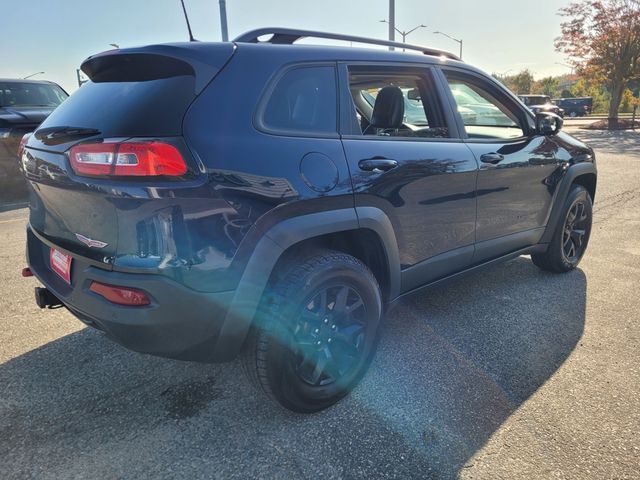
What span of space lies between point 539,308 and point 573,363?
2.57 feet

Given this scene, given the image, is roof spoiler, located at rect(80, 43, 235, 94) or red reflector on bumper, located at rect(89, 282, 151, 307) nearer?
red reflector on bumper, located at rect(89, 282, 151, 307)

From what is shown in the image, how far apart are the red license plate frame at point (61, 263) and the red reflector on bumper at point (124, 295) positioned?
30 cm

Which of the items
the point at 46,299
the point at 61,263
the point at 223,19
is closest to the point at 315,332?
the point at 61,263

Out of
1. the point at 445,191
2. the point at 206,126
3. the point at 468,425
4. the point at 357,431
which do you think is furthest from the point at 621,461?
the point at 206,126

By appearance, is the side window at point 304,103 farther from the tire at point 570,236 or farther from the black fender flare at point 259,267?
the tire at point 570,236

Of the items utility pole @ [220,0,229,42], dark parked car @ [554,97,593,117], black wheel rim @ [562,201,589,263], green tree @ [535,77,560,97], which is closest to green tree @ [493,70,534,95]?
green tree @ [535,77,560,97]

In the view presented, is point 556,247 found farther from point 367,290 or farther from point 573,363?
point 367,290

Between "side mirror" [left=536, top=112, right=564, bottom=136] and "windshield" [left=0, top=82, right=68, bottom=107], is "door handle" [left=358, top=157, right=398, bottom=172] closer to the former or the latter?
"side mirror" [left=536, top=112, right=564, bottom=136]

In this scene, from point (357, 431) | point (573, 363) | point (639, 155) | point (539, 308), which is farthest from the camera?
point (639, 155)

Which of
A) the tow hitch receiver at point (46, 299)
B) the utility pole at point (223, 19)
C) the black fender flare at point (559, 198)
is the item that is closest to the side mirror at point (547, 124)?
the black fender flare at point (559, 198)

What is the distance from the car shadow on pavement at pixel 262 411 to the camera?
2070 mm

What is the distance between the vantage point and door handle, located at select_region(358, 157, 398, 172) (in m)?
2.40

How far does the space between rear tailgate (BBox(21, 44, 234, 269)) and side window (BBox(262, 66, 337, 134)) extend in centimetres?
28

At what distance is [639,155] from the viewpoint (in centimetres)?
1300
